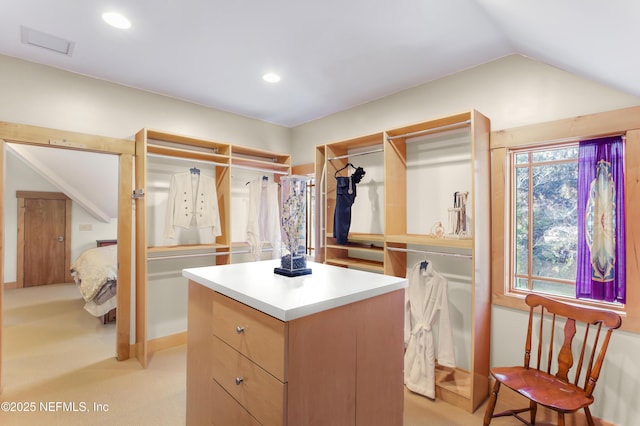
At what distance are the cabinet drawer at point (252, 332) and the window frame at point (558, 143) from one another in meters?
2.02

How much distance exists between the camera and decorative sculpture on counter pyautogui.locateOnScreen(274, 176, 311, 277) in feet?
5.89

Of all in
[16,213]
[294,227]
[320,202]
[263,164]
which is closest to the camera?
[294,227]

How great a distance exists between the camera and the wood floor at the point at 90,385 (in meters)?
2.22

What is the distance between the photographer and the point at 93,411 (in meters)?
2.29

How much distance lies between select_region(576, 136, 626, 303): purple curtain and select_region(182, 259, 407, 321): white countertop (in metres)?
1.48

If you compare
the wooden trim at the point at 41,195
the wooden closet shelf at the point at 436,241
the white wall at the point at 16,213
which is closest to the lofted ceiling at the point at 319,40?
the wooden closet shelf at the point at 436,241

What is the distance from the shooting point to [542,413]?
2.24 meters

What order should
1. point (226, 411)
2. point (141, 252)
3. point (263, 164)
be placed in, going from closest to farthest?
point (226, 411) → point (141, 252) → point (263, 164)

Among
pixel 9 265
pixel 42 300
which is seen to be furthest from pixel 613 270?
pixel 9 265

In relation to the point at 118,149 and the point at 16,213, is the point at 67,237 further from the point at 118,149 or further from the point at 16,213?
the point at 118,149

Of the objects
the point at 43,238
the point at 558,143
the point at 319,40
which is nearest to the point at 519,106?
the point at 558,143

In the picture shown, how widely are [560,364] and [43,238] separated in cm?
805

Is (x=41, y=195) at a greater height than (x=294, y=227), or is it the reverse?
(x=41, y=195)

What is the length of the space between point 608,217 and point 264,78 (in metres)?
2.87
